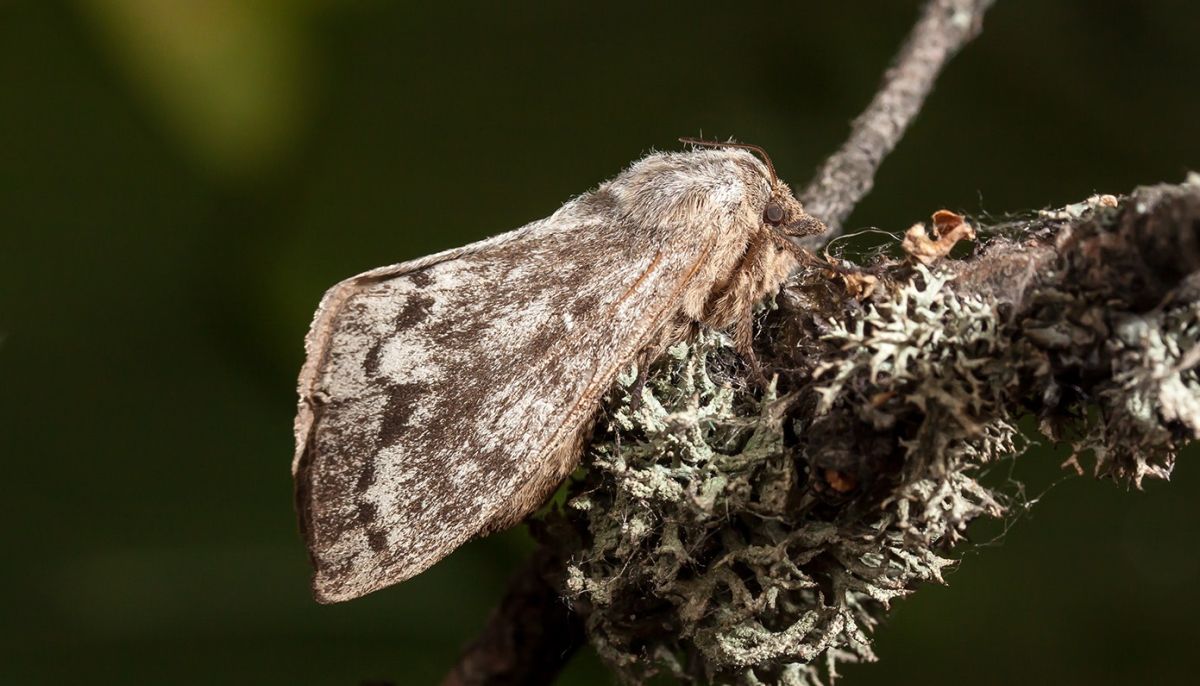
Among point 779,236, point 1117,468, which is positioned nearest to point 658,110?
point 779,236

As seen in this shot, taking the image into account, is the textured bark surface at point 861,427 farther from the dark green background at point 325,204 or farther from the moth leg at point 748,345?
the dark green background at point 325,204

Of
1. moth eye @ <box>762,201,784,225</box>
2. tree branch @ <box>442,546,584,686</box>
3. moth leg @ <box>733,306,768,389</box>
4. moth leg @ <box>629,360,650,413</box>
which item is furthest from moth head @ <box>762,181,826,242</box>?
tree branch @ <box>442,546,584,686</box>

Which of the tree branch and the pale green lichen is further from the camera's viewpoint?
the tree branch

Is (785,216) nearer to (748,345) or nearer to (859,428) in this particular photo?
(748,345)

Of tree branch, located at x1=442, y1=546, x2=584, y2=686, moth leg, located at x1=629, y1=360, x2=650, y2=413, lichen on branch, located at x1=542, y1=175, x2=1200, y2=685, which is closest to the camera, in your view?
lichen on branch, located at x1=542, y1=175, x2=1200, y2=685

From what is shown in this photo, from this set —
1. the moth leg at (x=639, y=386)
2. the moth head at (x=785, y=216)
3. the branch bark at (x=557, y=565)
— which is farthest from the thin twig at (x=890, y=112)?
the moth leg at (x=639, y=386)

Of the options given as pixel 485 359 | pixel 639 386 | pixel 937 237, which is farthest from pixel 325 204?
pixel 937 237

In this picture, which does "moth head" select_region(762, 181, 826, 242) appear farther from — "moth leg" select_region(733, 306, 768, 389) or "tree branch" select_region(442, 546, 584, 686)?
"tree branch" select_region(442, 546, 584, 686)
